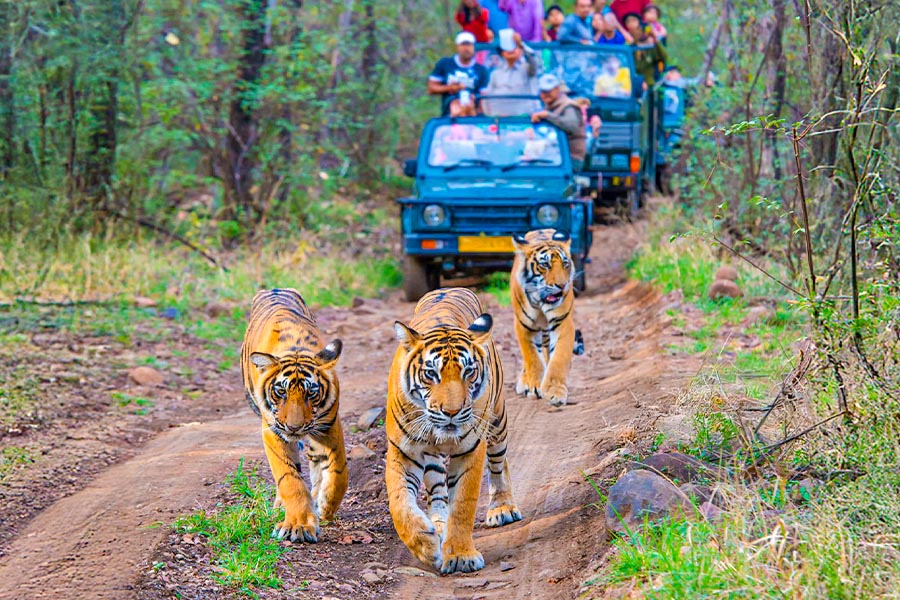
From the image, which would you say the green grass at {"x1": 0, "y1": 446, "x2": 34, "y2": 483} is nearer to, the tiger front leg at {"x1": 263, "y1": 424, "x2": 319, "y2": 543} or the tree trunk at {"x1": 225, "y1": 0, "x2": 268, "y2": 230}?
the tiger front leg at {"x1": 263, "y1": 424, "x2": 319, "y2": 543}

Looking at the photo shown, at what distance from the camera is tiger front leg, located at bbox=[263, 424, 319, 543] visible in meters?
4.90

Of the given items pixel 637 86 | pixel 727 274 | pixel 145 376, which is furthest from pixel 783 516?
pixel 637 86

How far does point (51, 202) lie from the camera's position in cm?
1120

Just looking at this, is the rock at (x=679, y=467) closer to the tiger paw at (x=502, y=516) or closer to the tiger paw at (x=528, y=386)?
the tiger paw at (x=502, y=516)

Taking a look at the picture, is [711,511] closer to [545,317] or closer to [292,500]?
[292,500]

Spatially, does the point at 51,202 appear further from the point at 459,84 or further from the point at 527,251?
the point at 527,251

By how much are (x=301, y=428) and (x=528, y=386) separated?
10.3 ft

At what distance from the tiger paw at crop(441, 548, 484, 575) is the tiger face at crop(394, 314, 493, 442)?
1.69 ft

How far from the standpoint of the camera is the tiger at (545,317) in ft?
24.6

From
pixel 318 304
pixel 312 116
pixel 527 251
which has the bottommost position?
pixel 318 304

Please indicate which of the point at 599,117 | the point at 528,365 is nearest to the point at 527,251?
the point at 528,365

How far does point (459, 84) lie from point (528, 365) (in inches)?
247

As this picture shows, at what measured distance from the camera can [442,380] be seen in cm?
446

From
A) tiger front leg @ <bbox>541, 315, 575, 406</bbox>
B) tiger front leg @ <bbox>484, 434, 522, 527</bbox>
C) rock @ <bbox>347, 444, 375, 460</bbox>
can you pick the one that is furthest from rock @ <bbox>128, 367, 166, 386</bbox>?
tiger front leg @ <bbox>484, 434, 522, 527</bbox>
